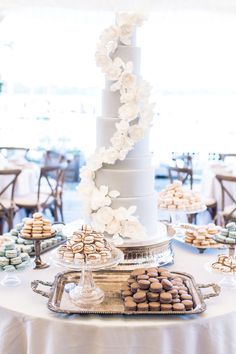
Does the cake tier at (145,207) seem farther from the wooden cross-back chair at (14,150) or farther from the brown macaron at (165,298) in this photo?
the wooden cross-back chair at (14,150)

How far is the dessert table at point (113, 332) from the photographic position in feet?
5.64

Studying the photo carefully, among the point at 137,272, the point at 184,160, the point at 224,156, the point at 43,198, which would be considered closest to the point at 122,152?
the point at 137,272

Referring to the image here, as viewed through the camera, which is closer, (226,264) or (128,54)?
(226,264)

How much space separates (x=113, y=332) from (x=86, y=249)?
325 mm

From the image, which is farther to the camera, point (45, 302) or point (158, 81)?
point (158, 81)

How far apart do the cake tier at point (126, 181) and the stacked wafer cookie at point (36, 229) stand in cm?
32

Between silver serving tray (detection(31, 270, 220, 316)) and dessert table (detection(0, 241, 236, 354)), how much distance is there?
0.10 feet

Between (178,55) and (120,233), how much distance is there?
599 cm

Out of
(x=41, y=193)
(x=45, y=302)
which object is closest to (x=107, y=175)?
(x=45, y=302)

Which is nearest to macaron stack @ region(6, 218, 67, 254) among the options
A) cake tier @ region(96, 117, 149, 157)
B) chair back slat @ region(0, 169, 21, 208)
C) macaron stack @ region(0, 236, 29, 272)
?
macaron stack @ region(0, 236, 29, 272)

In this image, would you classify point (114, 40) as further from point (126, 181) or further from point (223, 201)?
point (223, 201)

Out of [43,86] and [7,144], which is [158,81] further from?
[7,144]

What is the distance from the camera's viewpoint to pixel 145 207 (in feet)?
7.50

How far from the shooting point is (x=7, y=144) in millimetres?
8453
